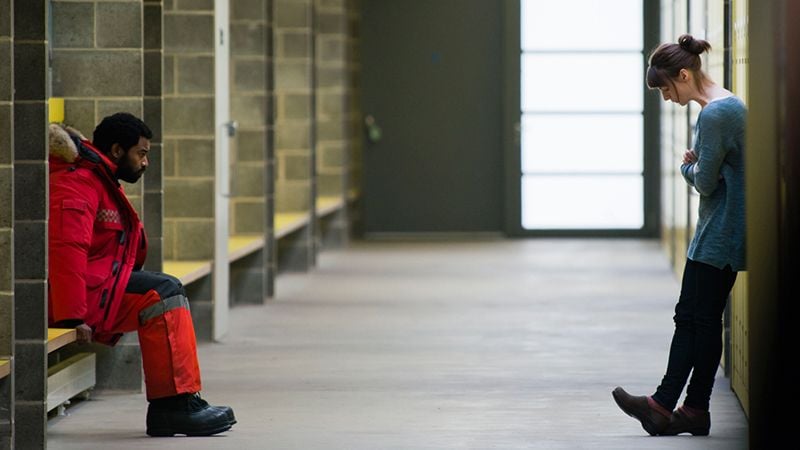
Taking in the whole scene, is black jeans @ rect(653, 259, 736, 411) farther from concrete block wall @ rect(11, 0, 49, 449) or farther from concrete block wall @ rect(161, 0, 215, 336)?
concrete block wall @ rect(161, 0, 215, 336)

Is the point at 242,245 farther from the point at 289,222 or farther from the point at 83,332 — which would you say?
the point at 83,332

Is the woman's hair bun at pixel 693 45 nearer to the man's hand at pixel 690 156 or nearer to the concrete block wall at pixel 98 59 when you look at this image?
the man's hand at pixel 690 156

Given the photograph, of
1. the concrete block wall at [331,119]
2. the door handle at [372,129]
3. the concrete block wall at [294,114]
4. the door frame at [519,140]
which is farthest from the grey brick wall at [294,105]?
the door frame at [519,140]

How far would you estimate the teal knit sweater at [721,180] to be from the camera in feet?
16.6

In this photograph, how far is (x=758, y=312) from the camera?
2.47 meters

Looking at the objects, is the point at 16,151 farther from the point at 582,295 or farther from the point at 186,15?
the point at 582,295

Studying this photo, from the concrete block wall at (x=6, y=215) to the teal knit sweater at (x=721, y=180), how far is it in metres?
2.13

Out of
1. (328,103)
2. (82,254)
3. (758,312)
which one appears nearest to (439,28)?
(328,103)

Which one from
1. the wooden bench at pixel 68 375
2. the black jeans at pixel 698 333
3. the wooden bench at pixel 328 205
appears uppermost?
the wooden bench at pixel 328 205

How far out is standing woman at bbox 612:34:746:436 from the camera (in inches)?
200

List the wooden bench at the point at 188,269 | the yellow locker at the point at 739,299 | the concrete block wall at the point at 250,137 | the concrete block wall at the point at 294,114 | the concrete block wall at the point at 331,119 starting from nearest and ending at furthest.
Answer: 1. the yellow locker at the point at 739,299
2. the wooden bench at the point at 188,269
3. the concrete block wall at the point at 250,137
4. the concrete block wall at the point at 294,114
5. the concrete block wall at the point at 331,119

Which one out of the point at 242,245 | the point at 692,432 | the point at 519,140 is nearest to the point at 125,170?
the point at 692,432

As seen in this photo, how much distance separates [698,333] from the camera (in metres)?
5.25

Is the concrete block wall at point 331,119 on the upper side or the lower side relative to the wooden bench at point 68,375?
upper
